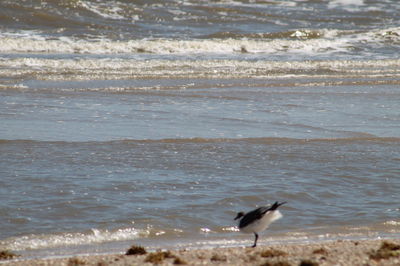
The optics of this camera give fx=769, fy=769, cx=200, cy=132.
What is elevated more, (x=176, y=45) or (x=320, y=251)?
(x=176, y=45)

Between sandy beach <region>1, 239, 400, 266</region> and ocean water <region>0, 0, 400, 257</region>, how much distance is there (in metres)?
0.61

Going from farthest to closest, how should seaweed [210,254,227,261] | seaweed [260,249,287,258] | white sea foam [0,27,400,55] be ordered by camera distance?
white sea foam [0,27,400,55]
seaweed [260,249,287,258]
seaweed [210,254,227,261]

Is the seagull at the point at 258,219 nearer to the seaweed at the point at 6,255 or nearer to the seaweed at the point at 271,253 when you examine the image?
the seaweed at the point at 271,253

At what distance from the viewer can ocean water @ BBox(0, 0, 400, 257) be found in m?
6.84

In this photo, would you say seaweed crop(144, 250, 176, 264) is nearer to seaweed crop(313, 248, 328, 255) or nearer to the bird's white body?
the bird's white body

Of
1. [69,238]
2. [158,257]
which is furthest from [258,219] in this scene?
[69,238]

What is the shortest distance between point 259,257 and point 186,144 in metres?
4.71

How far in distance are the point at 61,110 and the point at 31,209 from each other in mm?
5590

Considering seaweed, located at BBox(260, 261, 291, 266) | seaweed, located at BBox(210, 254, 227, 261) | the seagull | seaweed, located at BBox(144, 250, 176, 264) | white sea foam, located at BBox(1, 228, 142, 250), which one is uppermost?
the seagull

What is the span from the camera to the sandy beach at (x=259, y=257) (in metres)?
5.32

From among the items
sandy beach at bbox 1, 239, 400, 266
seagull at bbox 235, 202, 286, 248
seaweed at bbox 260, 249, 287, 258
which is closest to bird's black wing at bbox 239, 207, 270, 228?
seagull at bbox 235, 202, 286, 248

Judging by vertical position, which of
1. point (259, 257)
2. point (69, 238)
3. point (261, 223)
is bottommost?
point (69, 238)

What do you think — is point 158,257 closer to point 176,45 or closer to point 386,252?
point 386,252

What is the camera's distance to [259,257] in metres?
5.51
